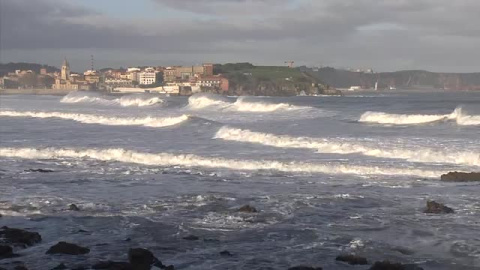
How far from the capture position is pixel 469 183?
19.0 m

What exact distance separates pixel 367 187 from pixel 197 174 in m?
6.11

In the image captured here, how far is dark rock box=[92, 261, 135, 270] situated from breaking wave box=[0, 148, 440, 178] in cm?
1288

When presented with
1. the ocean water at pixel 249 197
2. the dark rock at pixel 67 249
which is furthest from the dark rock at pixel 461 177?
the dark rock at pixel 67 249

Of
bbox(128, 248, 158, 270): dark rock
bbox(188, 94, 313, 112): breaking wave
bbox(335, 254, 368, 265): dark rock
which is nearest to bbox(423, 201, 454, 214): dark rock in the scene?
bbox(335, 254, 368, 265): dark rock

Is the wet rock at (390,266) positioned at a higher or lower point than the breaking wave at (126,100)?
higher

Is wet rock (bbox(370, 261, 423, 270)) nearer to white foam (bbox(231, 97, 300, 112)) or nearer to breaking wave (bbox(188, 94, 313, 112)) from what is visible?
breaking wave (bbox(188, 94, 313, 112))

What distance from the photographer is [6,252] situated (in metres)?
11.0

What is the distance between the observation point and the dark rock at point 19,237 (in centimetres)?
1175

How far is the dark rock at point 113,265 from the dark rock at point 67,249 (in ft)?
3.15

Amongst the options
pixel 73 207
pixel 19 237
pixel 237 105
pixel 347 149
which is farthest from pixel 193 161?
pixel 237 105

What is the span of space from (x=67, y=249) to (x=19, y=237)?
1.37 m

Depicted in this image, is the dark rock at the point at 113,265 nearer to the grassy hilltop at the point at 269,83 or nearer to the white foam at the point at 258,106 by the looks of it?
the white foam at the point at 258,106

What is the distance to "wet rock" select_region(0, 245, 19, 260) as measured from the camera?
10820 millimetres

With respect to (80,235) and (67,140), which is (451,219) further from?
(67,140)
